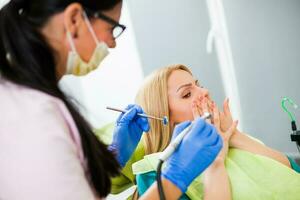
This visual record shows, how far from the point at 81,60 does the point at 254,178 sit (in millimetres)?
842

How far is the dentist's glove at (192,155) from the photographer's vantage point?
92cm

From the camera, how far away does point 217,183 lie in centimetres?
118

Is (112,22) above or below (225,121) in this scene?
above

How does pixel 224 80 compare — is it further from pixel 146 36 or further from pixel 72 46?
pixel 72 46

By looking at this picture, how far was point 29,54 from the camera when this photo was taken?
2.45 ft

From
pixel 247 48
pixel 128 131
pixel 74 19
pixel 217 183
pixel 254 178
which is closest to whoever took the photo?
pixel 74 19

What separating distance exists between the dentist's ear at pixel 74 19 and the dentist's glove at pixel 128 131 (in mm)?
631

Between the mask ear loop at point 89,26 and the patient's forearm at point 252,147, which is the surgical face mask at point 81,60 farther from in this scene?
the patient's forearm at point 252,147

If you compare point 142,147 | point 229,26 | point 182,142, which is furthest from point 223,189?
point 229,26

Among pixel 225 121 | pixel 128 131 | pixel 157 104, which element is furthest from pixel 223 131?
pixel 128 131

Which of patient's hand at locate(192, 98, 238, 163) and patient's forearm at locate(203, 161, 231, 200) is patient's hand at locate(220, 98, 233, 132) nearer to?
patient's hand at locate(192, 98, 238, 163)

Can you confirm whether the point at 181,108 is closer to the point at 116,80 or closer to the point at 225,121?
the point at 225,121

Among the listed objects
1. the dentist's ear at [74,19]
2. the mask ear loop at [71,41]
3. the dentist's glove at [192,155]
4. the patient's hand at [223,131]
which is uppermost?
the dentist's ear at [74,19]

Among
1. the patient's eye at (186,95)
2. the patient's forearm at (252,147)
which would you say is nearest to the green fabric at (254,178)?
the patient's forearm at (252,147)
